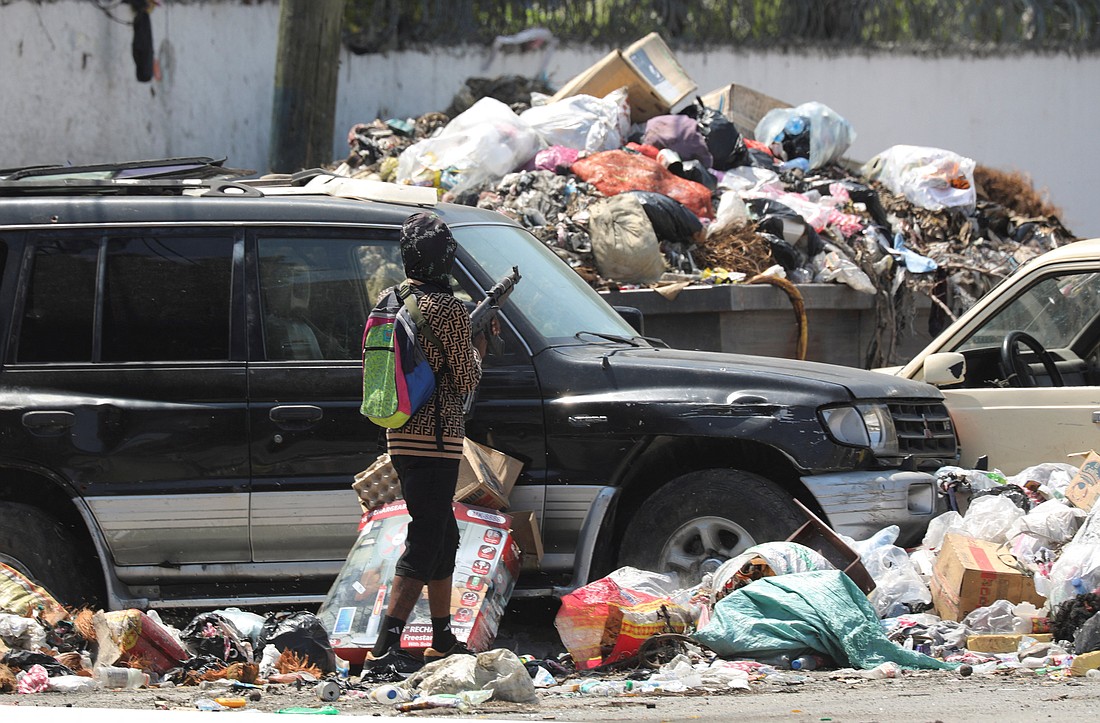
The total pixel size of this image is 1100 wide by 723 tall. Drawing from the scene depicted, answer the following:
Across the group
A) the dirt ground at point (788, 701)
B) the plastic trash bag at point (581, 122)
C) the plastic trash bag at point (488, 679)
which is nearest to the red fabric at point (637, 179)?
the plastic trash bag at point (581, 122)

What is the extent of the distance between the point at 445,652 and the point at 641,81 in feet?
28.5

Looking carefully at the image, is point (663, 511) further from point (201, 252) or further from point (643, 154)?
point (643, 154)

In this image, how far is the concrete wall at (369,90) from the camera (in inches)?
491

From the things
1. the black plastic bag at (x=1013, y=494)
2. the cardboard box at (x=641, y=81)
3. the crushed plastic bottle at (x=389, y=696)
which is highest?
the cardboard box at (x=641, y=81)

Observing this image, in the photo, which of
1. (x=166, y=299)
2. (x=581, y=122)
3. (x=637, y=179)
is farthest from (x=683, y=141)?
(x=166, y=299)

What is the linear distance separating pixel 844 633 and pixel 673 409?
1.08 metres

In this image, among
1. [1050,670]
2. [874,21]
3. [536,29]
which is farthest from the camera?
[874,21]

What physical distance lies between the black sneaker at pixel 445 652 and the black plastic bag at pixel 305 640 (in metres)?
0.36

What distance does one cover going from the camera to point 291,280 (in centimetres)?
587

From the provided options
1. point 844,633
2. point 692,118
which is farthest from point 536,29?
point 844,633

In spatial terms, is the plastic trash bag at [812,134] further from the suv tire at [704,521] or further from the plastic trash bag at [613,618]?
the plastic trash bag at [613,618]

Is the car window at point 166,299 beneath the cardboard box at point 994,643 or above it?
above

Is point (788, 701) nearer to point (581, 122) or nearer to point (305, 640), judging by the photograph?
point (305, 640)

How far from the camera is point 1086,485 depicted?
6027mm
